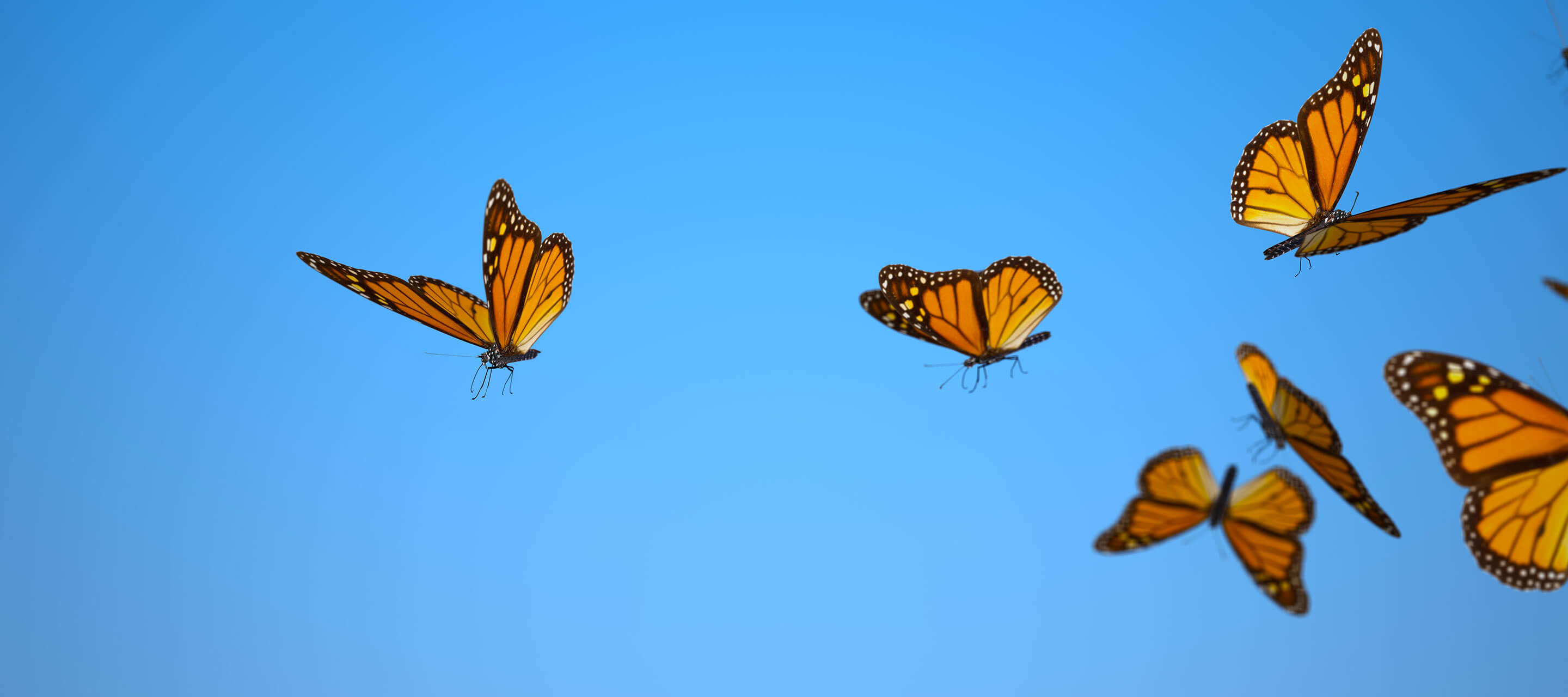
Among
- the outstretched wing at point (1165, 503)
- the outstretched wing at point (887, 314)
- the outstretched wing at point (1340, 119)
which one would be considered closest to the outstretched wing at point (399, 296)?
the outstretched wing at point (887, 314)

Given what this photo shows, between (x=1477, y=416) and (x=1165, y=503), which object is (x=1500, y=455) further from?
(x=1165, y=503)

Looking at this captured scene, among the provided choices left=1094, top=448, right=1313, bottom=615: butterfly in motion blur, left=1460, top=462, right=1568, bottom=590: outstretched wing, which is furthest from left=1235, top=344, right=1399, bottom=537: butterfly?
left=1460, top=462, right=1568, bottom=590: outstretched wing

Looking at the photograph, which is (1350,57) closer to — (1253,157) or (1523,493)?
(1253,157)

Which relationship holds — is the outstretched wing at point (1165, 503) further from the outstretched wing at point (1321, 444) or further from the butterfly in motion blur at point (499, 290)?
the butterfly in motion blur at point (499, 290)

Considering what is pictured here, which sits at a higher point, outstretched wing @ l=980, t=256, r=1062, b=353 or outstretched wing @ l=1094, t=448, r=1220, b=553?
outstretched wing @ l=980, t=256, r=1062, b=353

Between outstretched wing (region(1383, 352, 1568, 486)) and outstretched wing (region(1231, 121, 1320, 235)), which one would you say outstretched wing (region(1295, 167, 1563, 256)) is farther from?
outstretched wing (region(1383, 352, 1568, 486))

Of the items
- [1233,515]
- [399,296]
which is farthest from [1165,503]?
[399,296]
